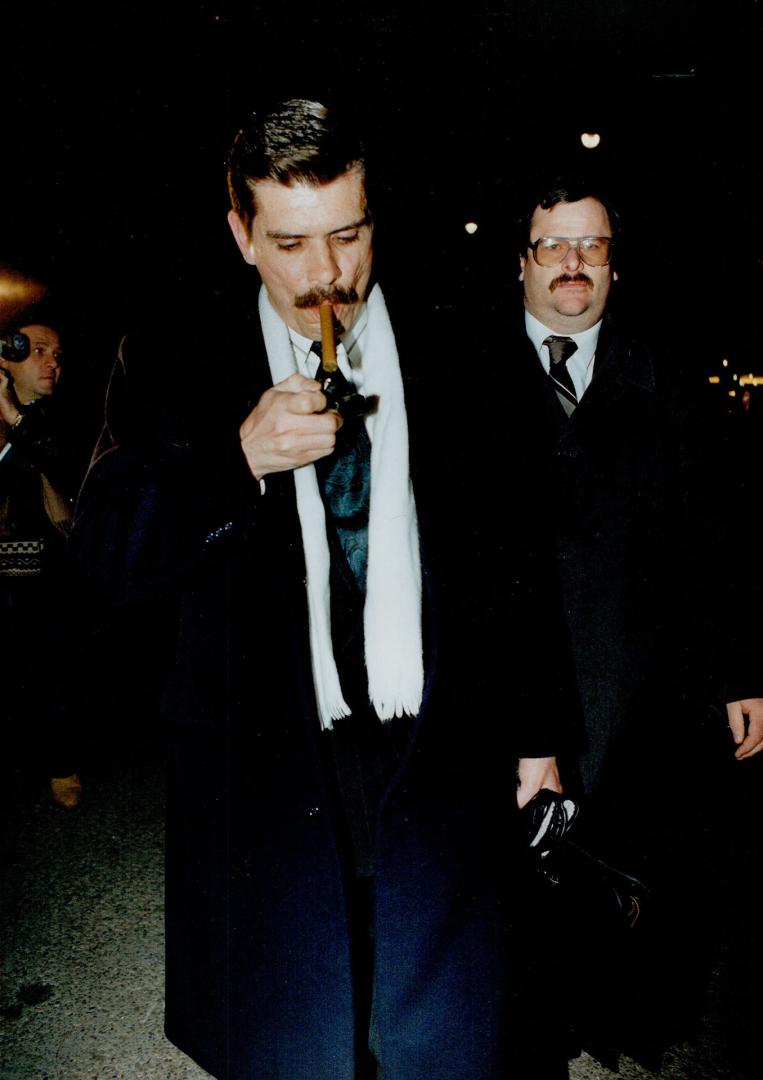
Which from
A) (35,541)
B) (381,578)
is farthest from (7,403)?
(381,578)

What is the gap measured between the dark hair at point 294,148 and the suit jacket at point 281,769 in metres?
0.33

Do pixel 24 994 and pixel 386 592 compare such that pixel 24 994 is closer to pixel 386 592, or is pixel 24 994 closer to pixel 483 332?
pixel 386 592

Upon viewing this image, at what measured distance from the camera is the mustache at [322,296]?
1469 millimetres

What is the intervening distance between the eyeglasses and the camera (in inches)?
107

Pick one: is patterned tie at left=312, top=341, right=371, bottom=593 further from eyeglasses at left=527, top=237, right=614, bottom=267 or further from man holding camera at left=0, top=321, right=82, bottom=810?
man holding camera at left=0, top=321, right=82, bottom=810

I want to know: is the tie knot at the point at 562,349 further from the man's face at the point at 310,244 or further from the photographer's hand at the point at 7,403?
the photographer's hand at the point at 7,403

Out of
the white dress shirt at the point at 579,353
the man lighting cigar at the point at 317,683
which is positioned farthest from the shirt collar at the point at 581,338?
the man lighting cigar at the point at 317,683

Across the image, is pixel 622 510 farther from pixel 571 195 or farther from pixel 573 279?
pixel 571 195

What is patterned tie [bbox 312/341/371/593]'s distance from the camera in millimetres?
1570

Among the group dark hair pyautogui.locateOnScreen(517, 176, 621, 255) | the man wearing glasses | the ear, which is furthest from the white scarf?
dark hair pyautogui.locateOnScreen(517, 176, 621, 255)

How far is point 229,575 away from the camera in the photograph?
1428 mm

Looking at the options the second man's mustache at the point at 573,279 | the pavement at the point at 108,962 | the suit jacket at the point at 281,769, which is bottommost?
the pavement at the point at 108,962

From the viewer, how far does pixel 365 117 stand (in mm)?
1609

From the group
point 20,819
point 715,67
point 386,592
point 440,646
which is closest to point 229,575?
point 386,592
